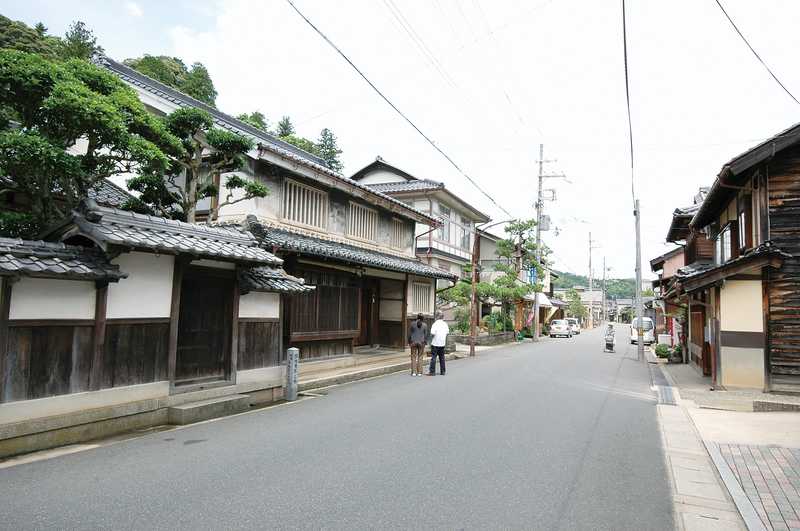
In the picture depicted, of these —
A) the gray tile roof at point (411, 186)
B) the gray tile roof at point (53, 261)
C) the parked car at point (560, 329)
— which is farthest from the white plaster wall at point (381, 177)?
the gray tile roof at point (53, 261)

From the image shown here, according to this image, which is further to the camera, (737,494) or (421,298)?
(421,298)

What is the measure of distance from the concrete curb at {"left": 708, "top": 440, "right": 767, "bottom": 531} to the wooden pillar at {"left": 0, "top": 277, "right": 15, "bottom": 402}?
348 inches

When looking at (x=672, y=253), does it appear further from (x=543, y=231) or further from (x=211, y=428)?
(x=211, y=428)

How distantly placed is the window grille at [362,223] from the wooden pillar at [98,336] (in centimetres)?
1105

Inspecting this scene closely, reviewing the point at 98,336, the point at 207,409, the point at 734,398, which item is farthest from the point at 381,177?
the point at 98,336

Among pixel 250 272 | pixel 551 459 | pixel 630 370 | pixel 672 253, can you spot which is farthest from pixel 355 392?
pixel 672 253

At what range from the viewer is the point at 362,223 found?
64.0 ft

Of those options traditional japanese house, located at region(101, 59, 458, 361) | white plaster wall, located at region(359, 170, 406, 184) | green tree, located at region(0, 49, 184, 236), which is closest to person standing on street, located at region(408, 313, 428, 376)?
traditional japanese house, located at region(101, 59, 458, 361)

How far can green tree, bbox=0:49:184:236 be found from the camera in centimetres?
726

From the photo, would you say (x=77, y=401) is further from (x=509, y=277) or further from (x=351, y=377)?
(x=509, y=277)

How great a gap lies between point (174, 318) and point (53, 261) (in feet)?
8.43

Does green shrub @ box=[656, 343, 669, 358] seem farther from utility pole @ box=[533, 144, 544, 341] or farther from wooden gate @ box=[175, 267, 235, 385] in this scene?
wooden gate @ box=[175, 267, 235, 385]

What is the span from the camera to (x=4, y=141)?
6.89 m

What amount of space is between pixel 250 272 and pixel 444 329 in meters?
7.46
